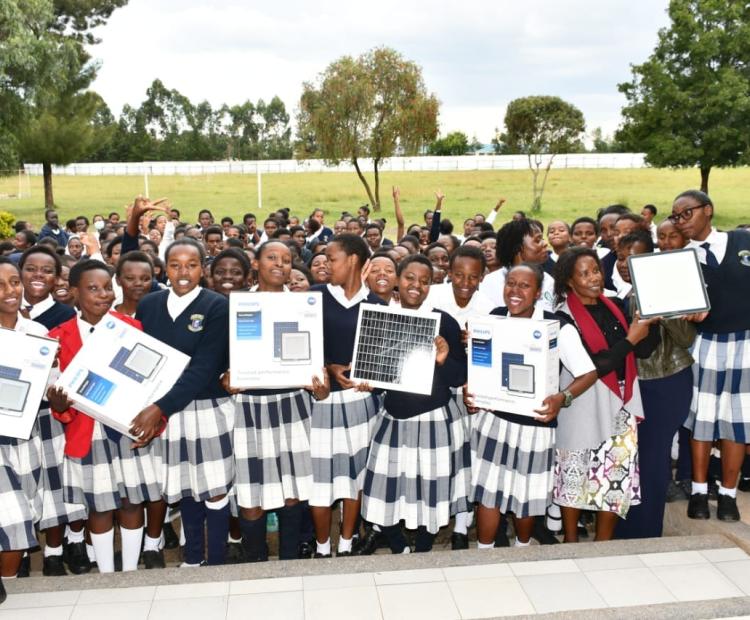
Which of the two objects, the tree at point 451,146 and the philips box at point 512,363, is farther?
the tree at point 451,146

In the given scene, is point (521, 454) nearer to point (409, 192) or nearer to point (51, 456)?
point (51, 456)

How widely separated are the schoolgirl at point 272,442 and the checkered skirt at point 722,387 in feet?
7.76

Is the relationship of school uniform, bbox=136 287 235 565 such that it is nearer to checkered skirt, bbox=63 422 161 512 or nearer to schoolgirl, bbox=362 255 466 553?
checkered skirt, bbox=63 422 161 512

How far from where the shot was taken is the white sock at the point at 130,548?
13.6ft

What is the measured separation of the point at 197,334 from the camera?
155 inches

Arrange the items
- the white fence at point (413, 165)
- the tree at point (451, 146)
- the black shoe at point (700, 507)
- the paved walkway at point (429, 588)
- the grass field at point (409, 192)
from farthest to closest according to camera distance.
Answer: the tree at point (451, 146) → the white fence at point (413, 165) → the grass field at point (409, 192) → the black shoe at point (700, 507) → the paved walkway at point (429, 588)

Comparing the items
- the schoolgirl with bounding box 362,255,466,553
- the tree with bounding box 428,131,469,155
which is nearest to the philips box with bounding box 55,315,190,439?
the schoolgirl with bounding box 362,255,466,553

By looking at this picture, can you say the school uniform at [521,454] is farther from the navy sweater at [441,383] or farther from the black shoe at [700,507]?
the black shoe at [700,507]

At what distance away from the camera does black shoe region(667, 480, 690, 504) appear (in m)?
4.86

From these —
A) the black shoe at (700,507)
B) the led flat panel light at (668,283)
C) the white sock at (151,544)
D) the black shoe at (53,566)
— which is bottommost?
the black shoe at (53,566)

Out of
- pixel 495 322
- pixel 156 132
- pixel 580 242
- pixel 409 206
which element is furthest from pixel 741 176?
pixel 156 132

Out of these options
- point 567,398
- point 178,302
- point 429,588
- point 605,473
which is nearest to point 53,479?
point 178,302

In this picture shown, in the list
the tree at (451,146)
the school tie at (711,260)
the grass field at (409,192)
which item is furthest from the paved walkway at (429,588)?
the tree at (451,146)

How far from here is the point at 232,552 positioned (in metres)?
4.62
